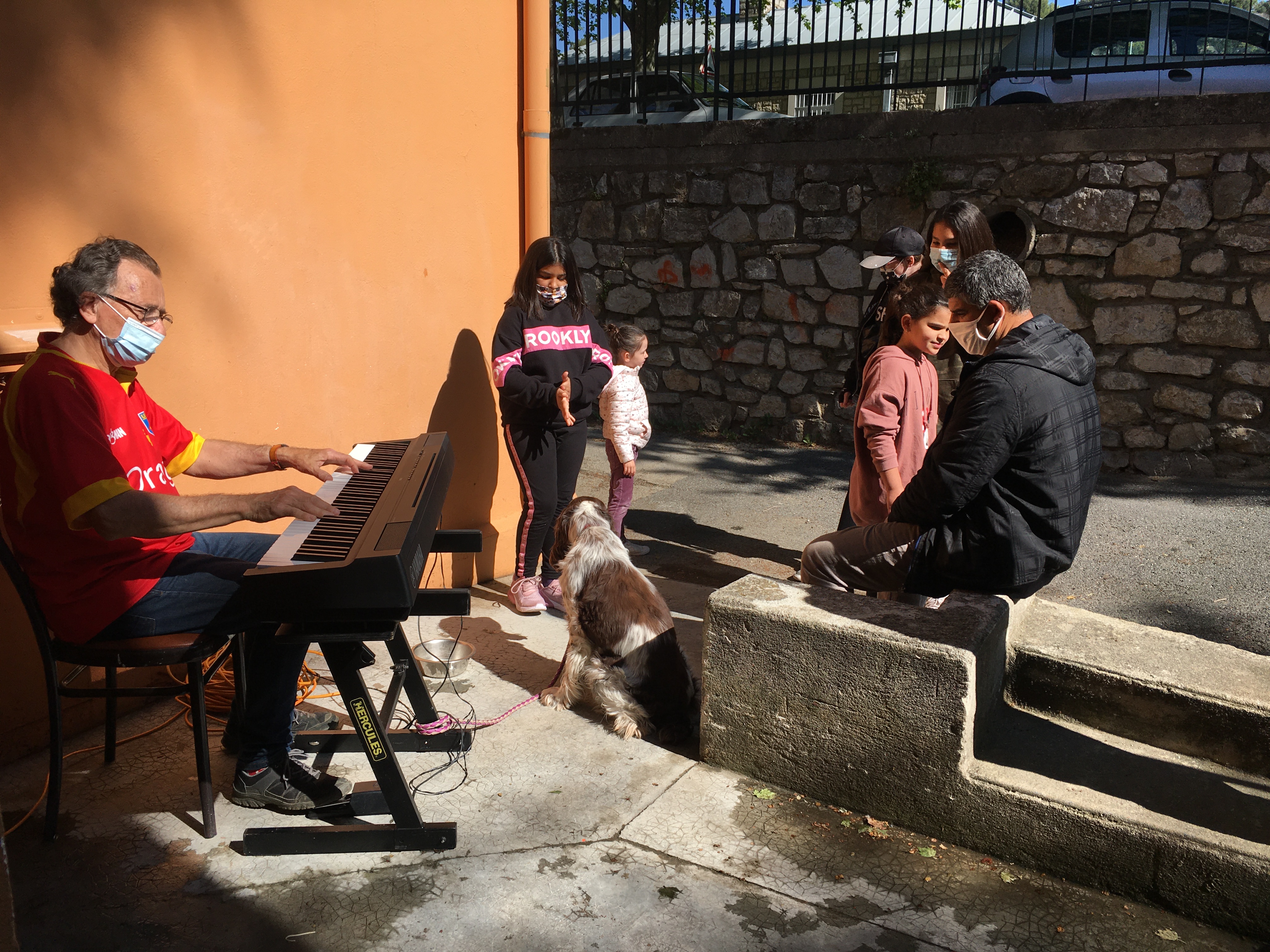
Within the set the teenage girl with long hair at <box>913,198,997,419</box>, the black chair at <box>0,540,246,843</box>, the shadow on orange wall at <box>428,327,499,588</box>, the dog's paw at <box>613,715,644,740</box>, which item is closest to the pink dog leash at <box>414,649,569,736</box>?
the dog's paw at <box>613,715,644,740</box>

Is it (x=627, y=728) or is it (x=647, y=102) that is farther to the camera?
(x=647, y=102)

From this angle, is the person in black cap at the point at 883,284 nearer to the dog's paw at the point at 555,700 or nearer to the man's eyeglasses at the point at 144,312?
the dog's paw at the point at 555,700

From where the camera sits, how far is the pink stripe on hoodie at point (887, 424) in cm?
384

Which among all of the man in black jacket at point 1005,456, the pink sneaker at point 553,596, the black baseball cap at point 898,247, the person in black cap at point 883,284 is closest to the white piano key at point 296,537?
the pink sneaker at point 553,596

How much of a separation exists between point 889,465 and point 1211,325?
15.4 feet

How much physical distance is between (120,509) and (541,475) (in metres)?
2.33

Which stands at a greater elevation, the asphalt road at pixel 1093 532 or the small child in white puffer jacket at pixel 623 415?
the small child in white puffer jacket at pixel 623 415

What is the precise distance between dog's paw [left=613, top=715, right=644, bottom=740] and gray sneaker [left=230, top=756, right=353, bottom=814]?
101 centimetres

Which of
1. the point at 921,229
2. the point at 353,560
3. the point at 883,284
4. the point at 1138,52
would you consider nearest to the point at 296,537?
the point at 353,560

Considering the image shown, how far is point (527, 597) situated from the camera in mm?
4785

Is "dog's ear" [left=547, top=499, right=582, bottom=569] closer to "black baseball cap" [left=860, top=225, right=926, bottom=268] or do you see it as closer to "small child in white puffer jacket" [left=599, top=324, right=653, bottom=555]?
"small child in white puffer jacket" [left=599, top=324, right=653, bottom=555]

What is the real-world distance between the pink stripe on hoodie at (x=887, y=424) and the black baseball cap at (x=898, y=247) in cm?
87

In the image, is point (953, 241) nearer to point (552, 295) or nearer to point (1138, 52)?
point (552, 295)

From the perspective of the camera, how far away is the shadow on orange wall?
194 inches
